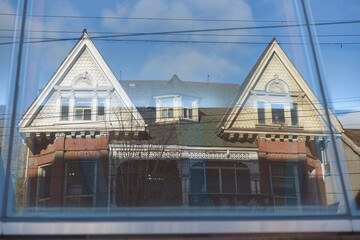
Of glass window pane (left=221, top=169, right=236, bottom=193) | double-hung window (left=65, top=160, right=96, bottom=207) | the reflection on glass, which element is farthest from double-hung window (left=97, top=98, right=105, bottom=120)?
glass window pane (left=221, top=169, right=236, bottom=193)

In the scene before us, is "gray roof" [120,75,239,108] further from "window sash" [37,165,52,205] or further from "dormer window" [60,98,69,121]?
"window sash" [37,165,52,205]

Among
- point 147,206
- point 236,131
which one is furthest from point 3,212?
point 236,131

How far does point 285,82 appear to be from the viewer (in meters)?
3.45

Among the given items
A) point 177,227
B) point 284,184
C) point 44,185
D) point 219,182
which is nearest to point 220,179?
point 219,182

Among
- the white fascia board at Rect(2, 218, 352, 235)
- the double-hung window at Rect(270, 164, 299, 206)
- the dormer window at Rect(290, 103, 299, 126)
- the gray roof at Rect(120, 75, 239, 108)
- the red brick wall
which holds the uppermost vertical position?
the gray roof at Rect(120, 75, 239, 108)

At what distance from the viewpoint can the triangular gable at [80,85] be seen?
10.2 feet

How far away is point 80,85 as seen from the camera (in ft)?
10.6

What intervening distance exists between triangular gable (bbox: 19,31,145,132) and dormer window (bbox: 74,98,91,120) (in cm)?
6

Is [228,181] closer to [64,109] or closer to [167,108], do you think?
[167,108]

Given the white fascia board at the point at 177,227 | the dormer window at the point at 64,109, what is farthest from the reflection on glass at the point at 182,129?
the white fascia board at the point at 177,227

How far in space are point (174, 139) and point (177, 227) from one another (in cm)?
91

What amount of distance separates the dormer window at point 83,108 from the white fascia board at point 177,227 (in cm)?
88

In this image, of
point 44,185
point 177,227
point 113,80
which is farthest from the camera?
point 113,80

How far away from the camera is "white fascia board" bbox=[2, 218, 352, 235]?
258 cm
